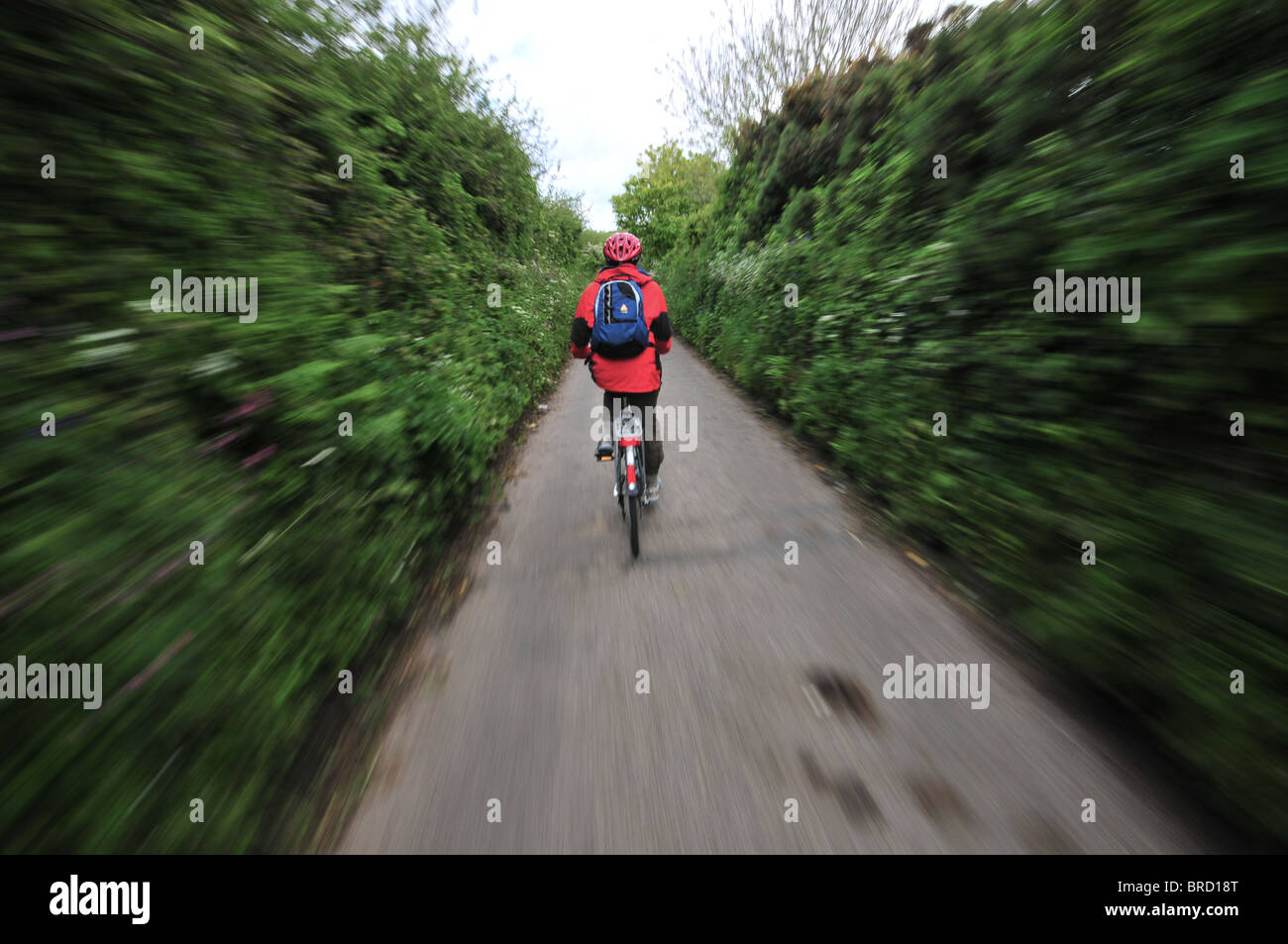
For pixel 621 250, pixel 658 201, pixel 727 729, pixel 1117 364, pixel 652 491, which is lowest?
pixel 727 729

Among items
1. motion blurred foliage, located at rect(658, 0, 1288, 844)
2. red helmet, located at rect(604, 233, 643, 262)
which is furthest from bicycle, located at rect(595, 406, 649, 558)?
motion blurred foliage, located at rect(658, 0, 1288, 844)

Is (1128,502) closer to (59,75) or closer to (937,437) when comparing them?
(937,437)

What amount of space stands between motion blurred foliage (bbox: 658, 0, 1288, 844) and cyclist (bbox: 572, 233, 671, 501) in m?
2.12

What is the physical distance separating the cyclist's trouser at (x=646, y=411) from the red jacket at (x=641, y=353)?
4.2 inches

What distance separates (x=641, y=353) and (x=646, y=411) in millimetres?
576

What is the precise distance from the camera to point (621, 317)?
384 cm

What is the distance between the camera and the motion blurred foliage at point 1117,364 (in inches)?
66.6

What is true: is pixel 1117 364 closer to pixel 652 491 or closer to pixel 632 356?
pixel 632 356

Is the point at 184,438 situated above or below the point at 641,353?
below

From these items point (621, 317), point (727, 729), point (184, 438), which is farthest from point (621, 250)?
point (727, 729)

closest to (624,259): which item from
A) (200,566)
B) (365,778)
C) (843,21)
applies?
(200,566)

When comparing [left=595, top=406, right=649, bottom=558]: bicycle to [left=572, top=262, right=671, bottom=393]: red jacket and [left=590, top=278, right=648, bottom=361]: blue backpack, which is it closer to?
[left=572, top=262, right=671, bottom=393]: red jacket

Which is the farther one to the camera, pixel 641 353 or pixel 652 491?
pixel 652 491
